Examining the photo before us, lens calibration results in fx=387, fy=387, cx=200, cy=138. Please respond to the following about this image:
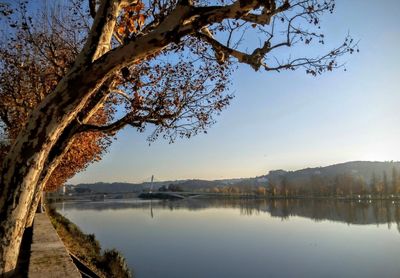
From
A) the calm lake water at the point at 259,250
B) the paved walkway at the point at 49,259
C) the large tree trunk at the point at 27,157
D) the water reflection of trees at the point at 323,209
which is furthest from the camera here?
the water reflection of trees at the point at 323,209

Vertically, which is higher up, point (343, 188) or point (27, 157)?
point (27, 157)

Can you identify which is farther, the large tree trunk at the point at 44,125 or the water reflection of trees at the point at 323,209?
the water reflection of trees at the point at 323,209

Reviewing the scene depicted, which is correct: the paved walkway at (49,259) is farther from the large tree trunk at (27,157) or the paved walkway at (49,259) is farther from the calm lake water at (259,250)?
the calm lake water at (259,250)

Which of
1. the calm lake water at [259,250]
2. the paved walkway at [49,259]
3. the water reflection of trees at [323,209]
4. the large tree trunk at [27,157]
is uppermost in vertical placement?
the large tree trunk at [27,157]

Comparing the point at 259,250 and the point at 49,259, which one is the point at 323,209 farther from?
the point at 49,259

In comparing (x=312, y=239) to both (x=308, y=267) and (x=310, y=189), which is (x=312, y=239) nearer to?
(x=308, y=267)

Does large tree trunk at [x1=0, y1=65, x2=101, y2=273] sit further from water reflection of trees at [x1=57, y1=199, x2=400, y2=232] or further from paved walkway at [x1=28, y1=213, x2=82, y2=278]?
water reflection of trees at [x1=57, y1=199, x2=400, y2=232]

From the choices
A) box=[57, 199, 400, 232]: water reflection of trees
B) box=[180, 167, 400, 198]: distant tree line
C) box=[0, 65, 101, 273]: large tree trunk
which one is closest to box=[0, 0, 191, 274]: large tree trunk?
box=[0, 65, 101, 273]: large tree trunk

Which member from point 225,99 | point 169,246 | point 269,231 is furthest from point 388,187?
point 225,99

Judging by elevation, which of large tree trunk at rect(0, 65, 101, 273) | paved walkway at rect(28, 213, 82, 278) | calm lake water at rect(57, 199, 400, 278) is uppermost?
A: large tree trunk at rect(0, 65, 101, 273)

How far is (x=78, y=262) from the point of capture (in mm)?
11320

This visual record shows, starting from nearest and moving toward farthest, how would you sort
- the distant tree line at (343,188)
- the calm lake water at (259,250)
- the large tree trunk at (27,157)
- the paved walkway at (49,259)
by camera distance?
the large tree trunk at (27,157)
the paved walkway at (49,259)
the calm lake water at (259,250)
the distant tree line at (343,188)

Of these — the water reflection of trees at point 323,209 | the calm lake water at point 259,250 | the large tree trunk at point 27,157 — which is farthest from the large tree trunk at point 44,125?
the water reflection of trees at point 323,209

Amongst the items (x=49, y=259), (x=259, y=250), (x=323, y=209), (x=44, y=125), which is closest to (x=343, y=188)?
(x=323, y=209)
